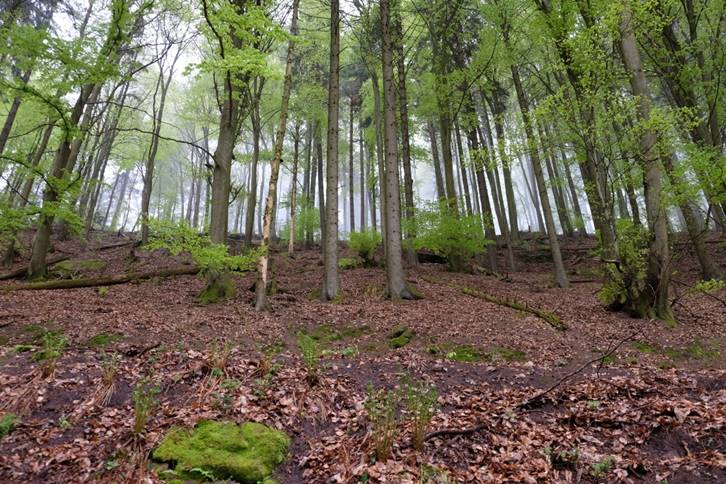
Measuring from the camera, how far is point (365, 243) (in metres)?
14.6

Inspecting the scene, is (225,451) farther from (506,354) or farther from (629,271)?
(629,271)

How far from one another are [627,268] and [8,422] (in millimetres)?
10407

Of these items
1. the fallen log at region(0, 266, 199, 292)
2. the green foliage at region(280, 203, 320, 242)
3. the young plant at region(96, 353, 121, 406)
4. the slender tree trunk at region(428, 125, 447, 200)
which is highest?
the slender tree trunk at region(428, 125, 447, 200)

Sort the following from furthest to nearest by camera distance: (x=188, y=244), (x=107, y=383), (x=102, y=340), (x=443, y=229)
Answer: (x=443, y=229) < (x=188, y=244) < (x=102, y=340) < (x=107, y=383)

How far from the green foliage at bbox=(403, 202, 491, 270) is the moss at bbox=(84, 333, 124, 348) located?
9161mm

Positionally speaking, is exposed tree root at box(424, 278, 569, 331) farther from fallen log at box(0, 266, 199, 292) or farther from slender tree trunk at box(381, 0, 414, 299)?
fallen log at box(0, 266, 199, 292)

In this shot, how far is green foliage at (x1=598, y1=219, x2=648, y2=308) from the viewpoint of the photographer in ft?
26.5

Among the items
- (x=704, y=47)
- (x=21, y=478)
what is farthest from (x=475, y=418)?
(x=704, y=47)

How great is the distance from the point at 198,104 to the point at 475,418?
2168 cm

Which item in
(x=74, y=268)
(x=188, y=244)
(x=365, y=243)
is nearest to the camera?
(x=188, y=244)

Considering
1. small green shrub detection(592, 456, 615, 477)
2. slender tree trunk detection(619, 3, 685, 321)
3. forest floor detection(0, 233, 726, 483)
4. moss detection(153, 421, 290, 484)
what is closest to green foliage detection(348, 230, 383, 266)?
forest floor detection(0, 233, 726, 483)

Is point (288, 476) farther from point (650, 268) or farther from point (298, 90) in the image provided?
point (298, 90)

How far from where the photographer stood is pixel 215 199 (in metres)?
9.34

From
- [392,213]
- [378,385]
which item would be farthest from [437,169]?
[378,385]
